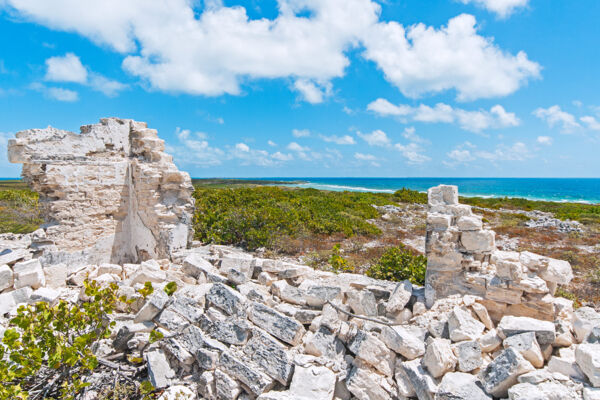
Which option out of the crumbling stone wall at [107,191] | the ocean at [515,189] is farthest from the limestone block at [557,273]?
the ocean at [515,189]

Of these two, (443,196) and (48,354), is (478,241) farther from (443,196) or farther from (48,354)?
(48,354)

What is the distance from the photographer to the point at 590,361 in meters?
2.98

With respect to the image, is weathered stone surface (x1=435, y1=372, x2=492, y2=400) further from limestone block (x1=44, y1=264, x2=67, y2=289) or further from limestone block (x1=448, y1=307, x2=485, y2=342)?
limestone block (x1=44, y1=264, x2=67, y2=289)

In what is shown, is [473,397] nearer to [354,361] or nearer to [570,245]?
[354,361]

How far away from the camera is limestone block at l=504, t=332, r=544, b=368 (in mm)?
3389

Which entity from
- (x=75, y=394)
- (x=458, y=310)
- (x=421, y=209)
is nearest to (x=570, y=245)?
(x=421, y=209)

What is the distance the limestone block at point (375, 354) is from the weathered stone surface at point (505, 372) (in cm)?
99

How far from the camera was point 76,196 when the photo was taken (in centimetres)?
653

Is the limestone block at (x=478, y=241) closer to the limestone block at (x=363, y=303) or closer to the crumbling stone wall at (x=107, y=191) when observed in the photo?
the limestone block at (x=363, y=303)

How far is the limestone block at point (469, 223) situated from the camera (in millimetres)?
4664

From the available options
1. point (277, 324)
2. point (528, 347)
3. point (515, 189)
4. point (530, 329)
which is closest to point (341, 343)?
point (277, 324)

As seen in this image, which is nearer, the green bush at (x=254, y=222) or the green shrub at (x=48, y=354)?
the green shrub at (x=48, y=354)

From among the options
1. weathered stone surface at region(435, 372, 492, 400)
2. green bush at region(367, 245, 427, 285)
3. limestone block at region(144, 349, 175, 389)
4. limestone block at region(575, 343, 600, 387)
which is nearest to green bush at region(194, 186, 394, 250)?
green bush at region(367, 245, 427, 285)

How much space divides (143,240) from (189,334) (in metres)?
3.88
